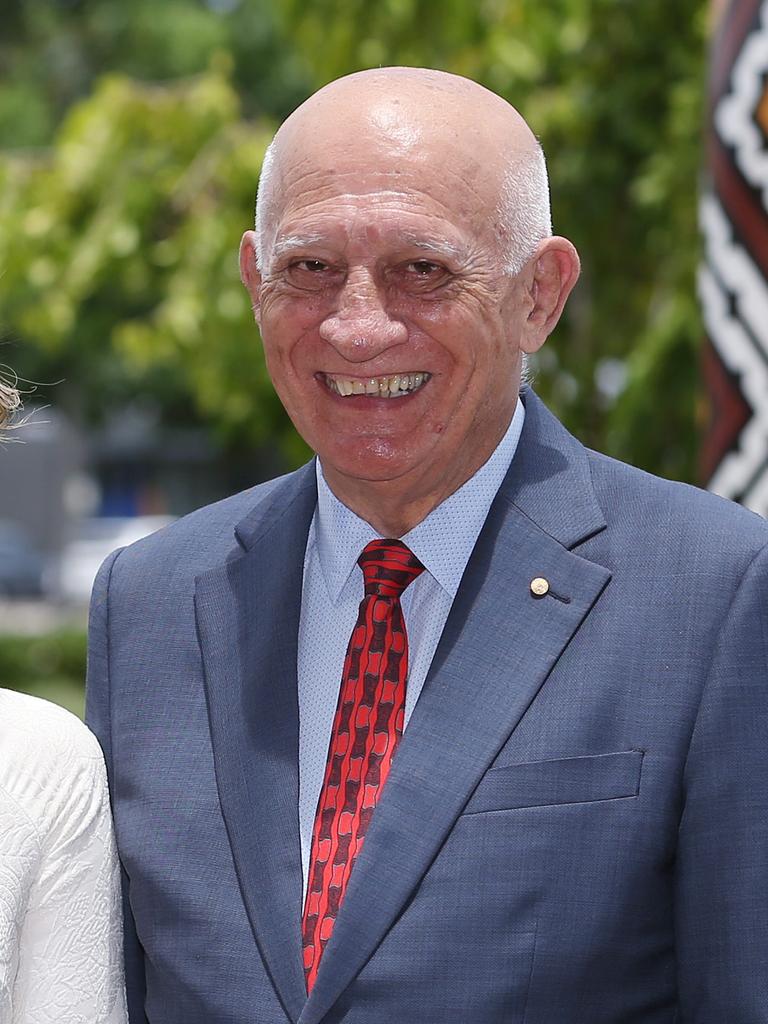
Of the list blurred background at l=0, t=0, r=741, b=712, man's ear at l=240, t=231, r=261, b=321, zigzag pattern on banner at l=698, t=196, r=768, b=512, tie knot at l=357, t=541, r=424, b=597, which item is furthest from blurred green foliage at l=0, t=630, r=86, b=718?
tie knot at l=357, t=541, r=424, b=597

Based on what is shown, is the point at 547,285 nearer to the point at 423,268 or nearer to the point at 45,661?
the point at 423,268

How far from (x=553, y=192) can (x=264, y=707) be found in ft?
16.7

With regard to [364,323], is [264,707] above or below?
below

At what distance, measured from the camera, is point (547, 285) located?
251 centimetres

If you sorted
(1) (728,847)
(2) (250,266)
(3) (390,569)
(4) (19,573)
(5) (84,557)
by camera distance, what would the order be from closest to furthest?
(1) (728,847) → (3) (390,569) → (2) (250,266) → (4) (19,573) → (5) (84,557)

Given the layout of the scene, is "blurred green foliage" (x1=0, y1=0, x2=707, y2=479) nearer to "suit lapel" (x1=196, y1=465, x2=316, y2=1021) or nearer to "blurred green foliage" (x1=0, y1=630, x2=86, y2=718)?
"suit lapel" (x1=196, y1=465, x2=316, y2=1021)

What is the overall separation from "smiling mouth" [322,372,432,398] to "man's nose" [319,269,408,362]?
46 mm

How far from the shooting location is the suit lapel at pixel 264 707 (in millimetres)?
2336

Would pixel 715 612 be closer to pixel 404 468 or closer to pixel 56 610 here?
pixel 404 468

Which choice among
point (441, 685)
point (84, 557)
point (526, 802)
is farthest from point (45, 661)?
point (84, 557)

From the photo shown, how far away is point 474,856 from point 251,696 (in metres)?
0.46

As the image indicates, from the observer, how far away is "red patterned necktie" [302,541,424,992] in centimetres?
234

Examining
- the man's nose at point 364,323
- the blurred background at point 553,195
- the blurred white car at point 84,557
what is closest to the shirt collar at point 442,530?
the man's nose at point 364,323

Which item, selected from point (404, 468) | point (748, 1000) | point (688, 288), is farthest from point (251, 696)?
point (688, 288)
